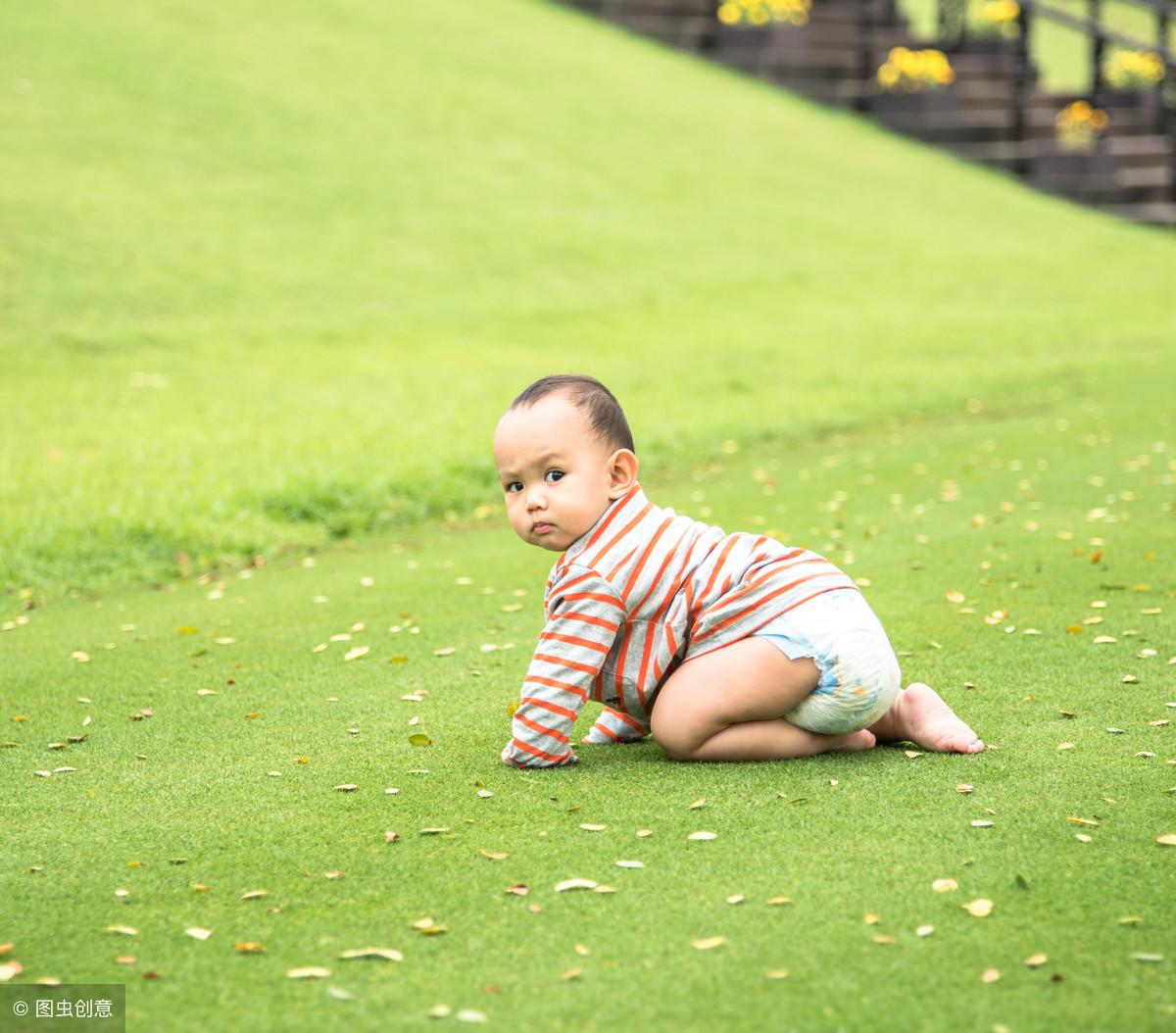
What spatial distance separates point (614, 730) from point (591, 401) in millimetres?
998

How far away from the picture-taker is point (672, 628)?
383cm

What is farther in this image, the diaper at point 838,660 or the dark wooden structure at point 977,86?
the dark wooden structure at point 977,86

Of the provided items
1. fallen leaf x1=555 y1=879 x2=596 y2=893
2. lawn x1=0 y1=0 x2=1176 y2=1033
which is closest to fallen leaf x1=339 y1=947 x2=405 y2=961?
lawn x1=0 y1=0 x2=1176 y2=1033

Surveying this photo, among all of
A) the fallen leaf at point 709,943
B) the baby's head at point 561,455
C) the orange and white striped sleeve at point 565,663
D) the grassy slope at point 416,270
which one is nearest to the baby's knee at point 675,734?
the orange and white striped sleeve at point 565,663

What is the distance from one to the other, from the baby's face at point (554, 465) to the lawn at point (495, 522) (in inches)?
27.2

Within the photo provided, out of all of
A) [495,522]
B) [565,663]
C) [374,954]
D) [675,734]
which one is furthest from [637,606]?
[495,522]

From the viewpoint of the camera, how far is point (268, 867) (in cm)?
322

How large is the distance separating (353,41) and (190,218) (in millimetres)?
6372

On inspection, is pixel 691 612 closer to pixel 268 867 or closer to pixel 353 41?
pixel 268 867

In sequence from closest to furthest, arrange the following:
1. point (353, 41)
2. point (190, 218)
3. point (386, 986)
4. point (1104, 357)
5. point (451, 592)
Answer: point (386, 986) < point (451, 592) < point (1104, 357) < point (190, 218) < point (353, 41)

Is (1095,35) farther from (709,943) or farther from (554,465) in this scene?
(709,943)

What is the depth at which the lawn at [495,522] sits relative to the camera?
2805 mm

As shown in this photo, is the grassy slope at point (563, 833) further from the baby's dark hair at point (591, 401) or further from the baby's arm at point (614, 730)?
the baby's dark hair at point (591, 401)

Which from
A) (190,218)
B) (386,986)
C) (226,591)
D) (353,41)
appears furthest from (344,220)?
(386,986)
